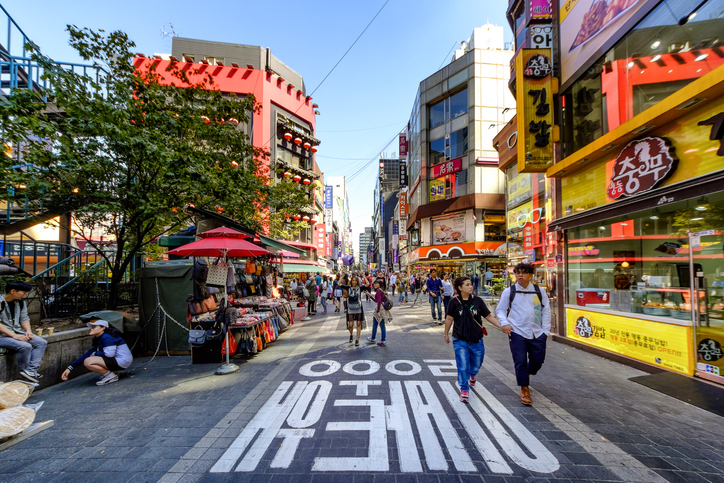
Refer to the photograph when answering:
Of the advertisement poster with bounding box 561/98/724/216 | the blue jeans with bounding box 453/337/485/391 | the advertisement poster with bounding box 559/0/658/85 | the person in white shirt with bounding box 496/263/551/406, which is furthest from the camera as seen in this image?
the advertisement poster with bounding box 559/0/658/85

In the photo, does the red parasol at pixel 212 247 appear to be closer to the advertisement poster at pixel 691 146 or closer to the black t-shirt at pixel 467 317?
the black t-shirt at pixel 467 317

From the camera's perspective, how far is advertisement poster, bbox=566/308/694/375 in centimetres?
577

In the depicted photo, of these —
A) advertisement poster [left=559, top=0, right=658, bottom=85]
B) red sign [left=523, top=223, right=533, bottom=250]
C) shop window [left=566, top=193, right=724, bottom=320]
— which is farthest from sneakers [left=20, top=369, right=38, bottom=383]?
red sign [left=523, top=223, right=533, bottom=250]

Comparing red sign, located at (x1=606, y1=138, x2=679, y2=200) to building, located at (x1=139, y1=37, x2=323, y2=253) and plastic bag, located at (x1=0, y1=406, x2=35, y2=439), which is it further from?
building, located at (x1=139, y1=37, x2=323, y2=253)

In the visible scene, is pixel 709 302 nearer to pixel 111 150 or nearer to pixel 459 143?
Result: pixel 111 150

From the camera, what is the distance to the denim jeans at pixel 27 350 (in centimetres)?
494

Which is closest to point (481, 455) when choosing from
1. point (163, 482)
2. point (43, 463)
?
point (163, 482)

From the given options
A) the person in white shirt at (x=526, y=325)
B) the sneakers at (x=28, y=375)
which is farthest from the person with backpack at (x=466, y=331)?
the sneakers at (x=28, y=375)

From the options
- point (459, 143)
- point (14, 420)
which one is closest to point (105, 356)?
point (14, 420)

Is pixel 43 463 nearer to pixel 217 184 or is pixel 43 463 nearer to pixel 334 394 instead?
pixel 334 394

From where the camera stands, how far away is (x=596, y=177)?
7906 millimetres

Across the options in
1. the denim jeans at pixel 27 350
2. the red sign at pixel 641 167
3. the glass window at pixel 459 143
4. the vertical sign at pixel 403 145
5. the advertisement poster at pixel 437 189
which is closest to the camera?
the denim jeans at pixel 27 350

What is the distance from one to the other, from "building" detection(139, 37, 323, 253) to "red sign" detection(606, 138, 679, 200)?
19.6 m

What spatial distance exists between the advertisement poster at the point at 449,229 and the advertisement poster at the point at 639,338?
65.9 feet
